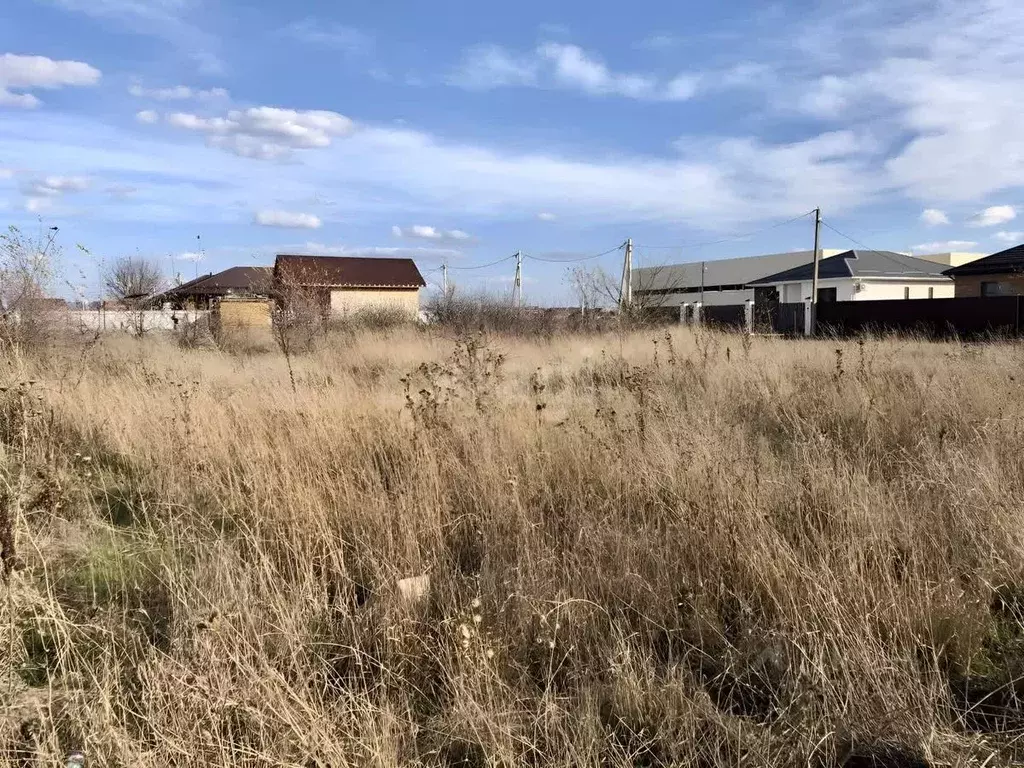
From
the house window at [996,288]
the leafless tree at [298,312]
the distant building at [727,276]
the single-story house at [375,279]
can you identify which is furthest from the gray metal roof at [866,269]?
the leafless tree at [298,312]

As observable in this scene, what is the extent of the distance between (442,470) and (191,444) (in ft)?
Result: 6.01

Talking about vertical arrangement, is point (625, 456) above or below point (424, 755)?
above

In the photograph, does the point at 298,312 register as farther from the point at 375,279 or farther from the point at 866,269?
the point at 866,269

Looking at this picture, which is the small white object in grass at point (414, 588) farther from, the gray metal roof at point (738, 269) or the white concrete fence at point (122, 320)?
the gray metal roof at point (738, 269)

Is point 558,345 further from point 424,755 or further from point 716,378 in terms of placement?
point 424,755

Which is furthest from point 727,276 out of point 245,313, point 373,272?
point 245,313

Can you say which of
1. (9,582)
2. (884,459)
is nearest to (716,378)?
(884,459)

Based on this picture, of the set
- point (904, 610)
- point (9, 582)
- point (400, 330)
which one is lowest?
point (904, 610)

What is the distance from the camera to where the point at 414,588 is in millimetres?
2656

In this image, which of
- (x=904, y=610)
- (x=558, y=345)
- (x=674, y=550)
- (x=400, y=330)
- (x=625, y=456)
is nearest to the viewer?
(x=904, y=610)

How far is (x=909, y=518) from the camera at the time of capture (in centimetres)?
299

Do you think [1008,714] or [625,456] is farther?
[625,456]

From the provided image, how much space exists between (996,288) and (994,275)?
0.56 metres

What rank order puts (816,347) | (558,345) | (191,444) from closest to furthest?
1. (191,444)
2. (816,347)
3. (558,345)
